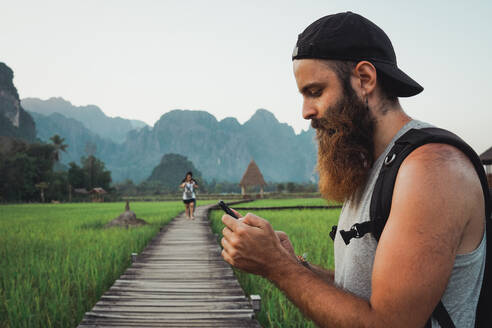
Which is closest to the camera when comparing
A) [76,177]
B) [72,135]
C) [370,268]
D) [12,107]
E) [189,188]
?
[370,268]

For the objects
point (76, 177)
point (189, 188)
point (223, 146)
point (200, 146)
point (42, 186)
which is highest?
point (200, 146)

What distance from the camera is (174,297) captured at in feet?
10.5

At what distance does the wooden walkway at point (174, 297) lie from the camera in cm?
262

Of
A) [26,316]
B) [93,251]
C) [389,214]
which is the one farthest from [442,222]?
[93,251]

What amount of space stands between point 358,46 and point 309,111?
0.72 ft

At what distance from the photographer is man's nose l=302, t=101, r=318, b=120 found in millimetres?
1000

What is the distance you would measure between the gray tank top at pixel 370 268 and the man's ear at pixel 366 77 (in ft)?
0.45

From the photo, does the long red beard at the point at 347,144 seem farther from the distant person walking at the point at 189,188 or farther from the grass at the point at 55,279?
the distant person walking at the point at 189,188

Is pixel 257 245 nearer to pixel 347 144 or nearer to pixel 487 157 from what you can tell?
pixel 347 144

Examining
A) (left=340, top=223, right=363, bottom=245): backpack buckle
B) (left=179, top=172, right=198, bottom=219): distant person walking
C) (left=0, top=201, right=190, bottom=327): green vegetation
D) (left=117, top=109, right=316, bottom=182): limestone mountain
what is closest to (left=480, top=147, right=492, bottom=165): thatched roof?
(left=179, top=172, right=198, bottom=219): distant person walking

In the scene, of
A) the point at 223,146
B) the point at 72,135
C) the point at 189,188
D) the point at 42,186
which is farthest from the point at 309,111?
the point at 72,135

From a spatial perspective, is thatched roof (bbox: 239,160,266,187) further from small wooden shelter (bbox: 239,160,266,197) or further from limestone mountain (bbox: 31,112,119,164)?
limestone mountain (bbox: 31,112,119,164)

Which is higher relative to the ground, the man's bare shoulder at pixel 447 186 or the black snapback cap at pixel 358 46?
the black snapback cap at pixel 358 46

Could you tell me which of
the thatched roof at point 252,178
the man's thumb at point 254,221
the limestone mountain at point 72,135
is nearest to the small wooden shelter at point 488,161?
the man's thumb at point 254,221
